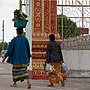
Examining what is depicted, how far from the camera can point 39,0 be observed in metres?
17.3

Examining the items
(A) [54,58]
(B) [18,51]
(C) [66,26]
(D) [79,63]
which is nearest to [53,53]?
(A) [54,58]

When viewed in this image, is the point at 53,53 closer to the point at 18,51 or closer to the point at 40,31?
the point at 18,51

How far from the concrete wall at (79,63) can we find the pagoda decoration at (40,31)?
79.0 inches

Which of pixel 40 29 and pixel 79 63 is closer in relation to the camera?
pixel 40 29

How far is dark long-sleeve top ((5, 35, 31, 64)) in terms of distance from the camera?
12.5m

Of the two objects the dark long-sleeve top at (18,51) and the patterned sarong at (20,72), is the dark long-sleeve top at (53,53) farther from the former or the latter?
the patterned sarong at (20,72)

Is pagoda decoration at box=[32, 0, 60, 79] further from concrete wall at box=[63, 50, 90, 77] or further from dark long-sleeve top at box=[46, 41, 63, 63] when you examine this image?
dark long-sleeve top at box=[46, 41, 63, 63]

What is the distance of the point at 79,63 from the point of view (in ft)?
61.7

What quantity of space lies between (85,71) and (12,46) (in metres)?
6.76

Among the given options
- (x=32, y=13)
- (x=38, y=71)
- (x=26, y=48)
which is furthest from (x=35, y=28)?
(x=26, y=48)

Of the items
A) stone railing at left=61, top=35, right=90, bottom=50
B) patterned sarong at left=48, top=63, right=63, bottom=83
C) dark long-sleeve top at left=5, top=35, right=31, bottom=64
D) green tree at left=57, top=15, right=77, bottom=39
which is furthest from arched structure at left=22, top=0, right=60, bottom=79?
dark long-sleeve top at left=5, top=35, right=31, bottom=64

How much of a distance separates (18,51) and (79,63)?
6.66 m

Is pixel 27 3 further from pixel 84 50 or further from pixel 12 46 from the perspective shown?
pixel 12 46

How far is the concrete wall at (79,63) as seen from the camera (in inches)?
738
